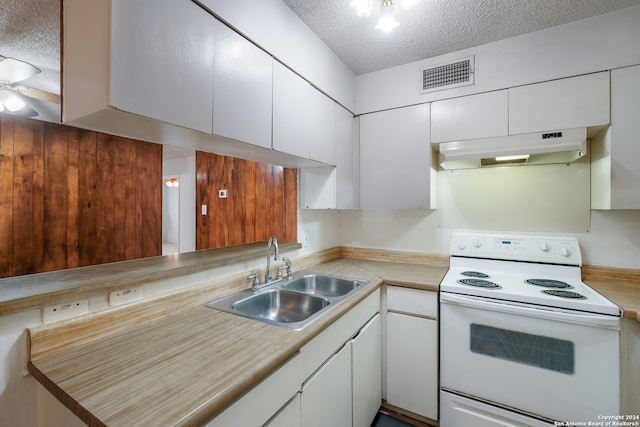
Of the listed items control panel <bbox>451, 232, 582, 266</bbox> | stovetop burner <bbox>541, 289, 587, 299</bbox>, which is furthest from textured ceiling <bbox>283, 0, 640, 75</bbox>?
stovetop burner <bbox>541, 289, 587, 299</bbox>

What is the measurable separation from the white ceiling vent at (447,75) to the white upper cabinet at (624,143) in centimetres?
73

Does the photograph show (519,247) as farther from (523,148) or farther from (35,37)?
(35,37)

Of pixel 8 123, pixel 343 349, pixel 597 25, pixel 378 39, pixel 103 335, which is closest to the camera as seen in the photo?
pixel 103 335

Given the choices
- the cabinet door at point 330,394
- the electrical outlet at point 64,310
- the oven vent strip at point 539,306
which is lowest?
the cabinet door at point 330,394

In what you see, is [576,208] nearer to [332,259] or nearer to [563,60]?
[563,60]

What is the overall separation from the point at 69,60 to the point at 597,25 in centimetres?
254

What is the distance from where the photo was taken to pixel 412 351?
173cm

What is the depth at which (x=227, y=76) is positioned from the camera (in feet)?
3.69

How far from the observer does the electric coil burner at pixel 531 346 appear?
1.30 metres

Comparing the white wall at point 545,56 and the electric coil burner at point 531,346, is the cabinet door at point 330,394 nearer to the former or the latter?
the electric coil burner at point 531,346

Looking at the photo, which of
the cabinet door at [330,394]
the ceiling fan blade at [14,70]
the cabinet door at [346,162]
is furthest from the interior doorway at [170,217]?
the cabinet door at [330,394]

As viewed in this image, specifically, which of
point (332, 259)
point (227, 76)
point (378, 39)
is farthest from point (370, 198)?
point (227, 76)

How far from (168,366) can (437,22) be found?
2.10 meters

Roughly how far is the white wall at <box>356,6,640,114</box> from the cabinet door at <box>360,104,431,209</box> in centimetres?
15
